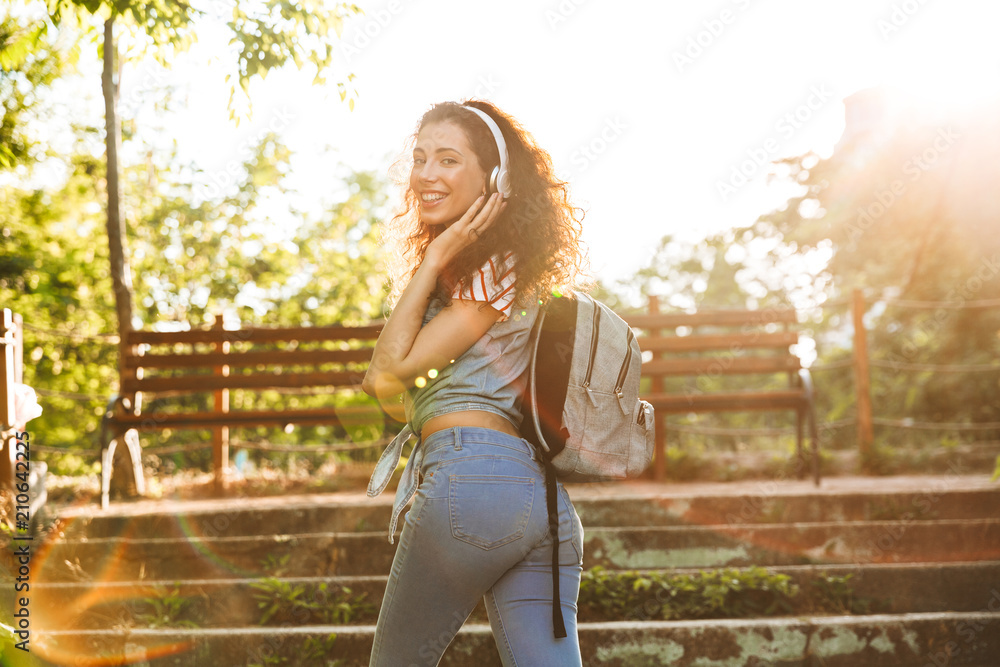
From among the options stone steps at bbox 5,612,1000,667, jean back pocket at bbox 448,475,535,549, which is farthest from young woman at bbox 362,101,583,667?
stone steps at bbox 5,612,1000,667

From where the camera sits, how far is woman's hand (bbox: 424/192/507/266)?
1696 mm

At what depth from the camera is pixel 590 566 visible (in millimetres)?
4484

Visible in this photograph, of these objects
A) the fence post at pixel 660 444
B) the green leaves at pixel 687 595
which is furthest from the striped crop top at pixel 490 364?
the fence post at pixel 660 444

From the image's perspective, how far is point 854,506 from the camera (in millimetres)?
5289

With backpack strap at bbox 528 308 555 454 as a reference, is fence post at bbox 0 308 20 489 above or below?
below

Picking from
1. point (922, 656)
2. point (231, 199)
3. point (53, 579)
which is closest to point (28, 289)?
point (231, 199)

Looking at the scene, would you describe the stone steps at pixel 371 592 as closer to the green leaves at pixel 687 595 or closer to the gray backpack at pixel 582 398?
the green leaves at pixel 687 595

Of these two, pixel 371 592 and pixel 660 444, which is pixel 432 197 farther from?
pixel 660 444

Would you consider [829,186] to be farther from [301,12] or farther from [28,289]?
[28,289]

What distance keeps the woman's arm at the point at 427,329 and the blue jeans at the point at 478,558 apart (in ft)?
0.50

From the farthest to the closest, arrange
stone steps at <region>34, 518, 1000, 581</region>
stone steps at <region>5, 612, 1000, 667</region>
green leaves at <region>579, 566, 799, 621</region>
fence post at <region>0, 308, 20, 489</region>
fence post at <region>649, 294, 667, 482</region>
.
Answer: fence post at <region>649, 294, 667, 482</region>, stone steps at <region>34, 518, 1000, 581</region>, fence post at <region>0, 308, 20, 489</region>, green leaves at <region>579, 566, 799, 621</region>, stone steps at <region>5, 612, 1000, 667</region>

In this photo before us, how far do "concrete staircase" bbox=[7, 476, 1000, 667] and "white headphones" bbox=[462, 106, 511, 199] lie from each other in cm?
181

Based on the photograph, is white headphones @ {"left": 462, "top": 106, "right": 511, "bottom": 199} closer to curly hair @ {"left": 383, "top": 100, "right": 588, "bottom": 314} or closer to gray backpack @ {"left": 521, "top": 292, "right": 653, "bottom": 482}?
curly hair @ {"left": 383, "top": 100, "right": 588, "bottom": 314}

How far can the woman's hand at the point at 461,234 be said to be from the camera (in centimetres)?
170
